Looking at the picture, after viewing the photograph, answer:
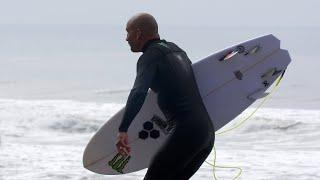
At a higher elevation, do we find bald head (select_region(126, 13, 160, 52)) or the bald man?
bald head (select_region(126, 13, 160, 52))

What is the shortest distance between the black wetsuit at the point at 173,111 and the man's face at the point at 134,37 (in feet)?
0.35

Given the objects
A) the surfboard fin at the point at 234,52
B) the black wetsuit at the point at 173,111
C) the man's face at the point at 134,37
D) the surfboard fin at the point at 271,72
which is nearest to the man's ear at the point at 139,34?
→ the man's face at the point at 134,37

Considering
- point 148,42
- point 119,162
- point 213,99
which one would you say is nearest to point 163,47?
point 148,42

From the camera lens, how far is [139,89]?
4125 mm

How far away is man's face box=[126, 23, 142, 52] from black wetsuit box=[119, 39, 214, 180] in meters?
0.11

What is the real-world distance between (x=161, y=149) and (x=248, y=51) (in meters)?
1.89

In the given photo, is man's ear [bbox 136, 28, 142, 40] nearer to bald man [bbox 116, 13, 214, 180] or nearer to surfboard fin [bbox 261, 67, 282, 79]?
bald man [bbox 116, 13, 214, 180]

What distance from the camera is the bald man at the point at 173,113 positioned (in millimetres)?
4152

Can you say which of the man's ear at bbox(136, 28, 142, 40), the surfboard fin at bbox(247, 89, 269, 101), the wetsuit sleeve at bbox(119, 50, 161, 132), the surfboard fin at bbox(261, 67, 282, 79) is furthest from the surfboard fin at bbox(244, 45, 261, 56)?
the wetsuit sleeve at bbox(119, 50, 161, 132)

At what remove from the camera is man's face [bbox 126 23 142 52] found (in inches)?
172

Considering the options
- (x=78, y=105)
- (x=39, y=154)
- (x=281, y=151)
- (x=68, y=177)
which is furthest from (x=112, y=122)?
(x=78, y=105)

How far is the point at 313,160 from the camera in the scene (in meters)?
8.98

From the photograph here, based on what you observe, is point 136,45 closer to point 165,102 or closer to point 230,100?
point 165,102

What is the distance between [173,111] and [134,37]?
524 millimetres
